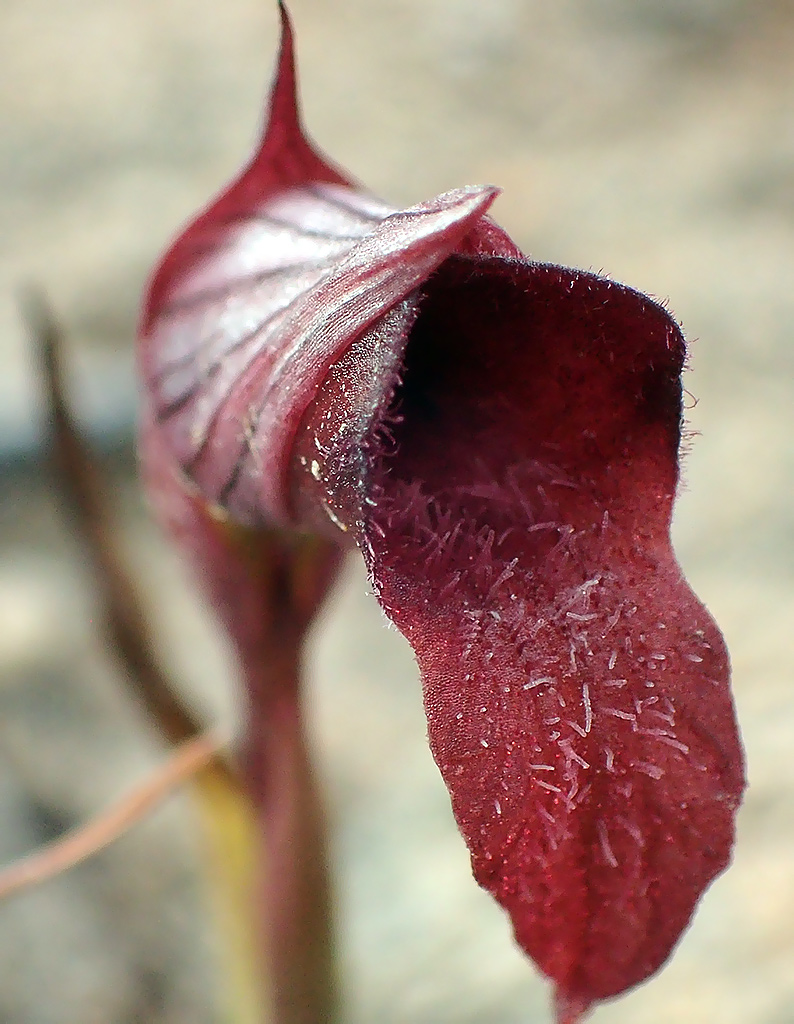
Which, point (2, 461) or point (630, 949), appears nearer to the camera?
point (630, 949)

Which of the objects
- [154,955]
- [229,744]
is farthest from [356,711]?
[229,744]

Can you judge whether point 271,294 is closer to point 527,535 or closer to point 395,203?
point 527,535

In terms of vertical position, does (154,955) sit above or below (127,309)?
below

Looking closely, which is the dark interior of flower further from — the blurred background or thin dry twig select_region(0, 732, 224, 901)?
the blurred background

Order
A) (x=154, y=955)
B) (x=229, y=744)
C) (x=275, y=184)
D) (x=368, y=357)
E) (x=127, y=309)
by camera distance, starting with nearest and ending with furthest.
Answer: (x=368, y=357) → (x=275, y=184) → (x=229, y=744) → (x=154, y=955) → (x=127, y=309)

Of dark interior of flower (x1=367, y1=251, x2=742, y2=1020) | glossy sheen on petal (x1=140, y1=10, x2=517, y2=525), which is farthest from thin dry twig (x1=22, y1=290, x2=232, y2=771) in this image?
dark interior of flower (x1=367, y1=251, x2=742, y2=1020)

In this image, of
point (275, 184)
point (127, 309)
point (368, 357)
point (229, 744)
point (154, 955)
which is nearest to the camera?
point (368, 357)

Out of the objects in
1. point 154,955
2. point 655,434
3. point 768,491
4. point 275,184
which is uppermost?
point 275,184

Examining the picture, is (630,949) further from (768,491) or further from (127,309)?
(127,309)
